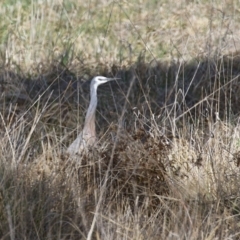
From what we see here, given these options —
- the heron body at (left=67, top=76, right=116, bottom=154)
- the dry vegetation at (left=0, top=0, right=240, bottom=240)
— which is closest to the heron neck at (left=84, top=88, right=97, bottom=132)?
the heron body at (left=67, top=76, right=116, bottom=154)

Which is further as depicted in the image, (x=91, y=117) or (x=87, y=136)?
(x=91, y=117)

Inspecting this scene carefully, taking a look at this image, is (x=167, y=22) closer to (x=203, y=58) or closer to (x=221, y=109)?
(x=203, y=58)

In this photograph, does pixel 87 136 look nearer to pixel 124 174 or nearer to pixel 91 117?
pixel 91 117

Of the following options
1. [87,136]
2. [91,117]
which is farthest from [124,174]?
[91,117]

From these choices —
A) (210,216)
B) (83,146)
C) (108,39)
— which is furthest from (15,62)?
(210,216)

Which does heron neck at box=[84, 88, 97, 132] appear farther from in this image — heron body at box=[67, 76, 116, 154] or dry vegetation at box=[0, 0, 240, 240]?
dry vegetation at box=[0, 0, 240, 240]

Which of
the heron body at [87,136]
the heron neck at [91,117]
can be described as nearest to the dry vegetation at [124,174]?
the heron body at [87,136]

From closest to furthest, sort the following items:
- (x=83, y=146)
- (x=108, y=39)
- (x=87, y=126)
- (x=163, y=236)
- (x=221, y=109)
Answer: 1. (x=163, y=236)
2. (x=83, y=146)
3. (x=87, y=126)
4. (x=221, y=109)
5. (x=108, y=39)

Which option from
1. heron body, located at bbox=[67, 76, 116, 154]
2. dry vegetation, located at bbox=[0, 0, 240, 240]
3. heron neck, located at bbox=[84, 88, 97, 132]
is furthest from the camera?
heron neck, located at bbox=[84, 88, 97, 132]

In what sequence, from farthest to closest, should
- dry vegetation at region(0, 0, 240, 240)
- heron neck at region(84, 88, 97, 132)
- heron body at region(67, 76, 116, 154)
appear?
heron neck at region(84, 88, 97, 132)
heron body at region(67, 76, 116, 154)
dry vegetation at region(0, 0, 240, 240)

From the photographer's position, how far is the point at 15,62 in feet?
30.6

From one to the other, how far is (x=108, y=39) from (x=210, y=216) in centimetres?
575

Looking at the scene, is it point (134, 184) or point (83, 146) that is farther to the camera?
point (83, 146)

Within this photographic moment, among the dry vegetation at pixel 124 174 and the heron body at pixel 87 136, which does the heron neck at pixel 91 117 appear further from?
the dry vegetation at pixel 124 174
